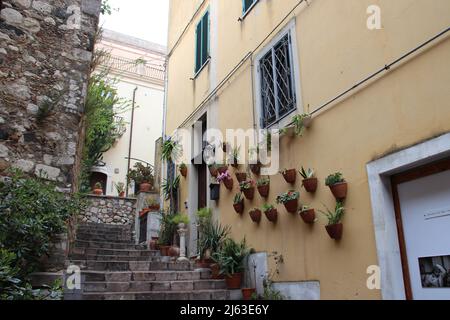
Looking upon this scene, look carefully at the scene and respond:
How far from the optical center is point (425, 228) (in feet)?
11.3

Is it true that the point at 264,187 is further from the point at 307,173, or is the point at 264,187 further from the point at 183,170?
the point at 183,170

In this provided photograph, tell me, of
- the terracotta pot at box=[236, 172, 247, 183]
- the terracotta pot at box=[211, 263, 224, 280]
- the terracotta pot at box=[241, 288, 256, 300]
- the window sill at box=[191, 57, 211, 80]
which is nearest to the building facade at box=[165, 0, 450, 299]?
the terracotta pot at box=[236, 172, 247, 183]

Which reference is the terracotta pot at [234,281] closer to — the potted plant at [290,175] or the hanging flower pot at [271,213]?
the hanging flower pot at [271,213]

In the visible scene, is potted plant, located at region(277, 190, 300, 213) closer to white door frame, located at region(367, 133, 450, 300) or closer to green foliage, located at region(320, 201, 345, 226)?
green foliage, located at region(320, 201, 345, 226)

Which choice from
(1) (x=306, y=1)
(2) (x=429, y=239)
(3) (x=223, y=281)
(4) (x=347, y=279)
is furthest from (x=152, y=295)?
(1) (x=306, y=1)

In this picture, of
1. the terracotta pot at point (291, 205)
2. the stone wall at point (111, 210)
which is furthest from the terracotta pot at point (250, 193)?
the stone wall at point (111, 210)

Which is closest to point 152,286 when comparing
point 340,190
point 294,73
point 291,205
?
point 291,205

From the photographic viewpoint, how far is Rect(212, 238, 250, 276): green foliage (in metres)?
5.66

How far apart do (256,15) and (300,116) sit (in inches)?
101

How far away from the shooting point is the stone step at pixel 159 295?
180 inches

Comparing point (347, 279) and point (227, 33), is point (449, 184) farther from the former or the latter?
point (227, 33)

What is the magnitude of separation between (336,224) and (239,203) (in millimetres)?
2204

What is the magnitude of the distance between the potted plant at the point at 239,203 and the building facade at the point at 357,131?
0.10 metres

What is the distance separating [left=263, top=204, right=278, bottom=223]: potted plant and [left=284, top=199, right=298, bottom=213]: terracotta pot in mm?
372
